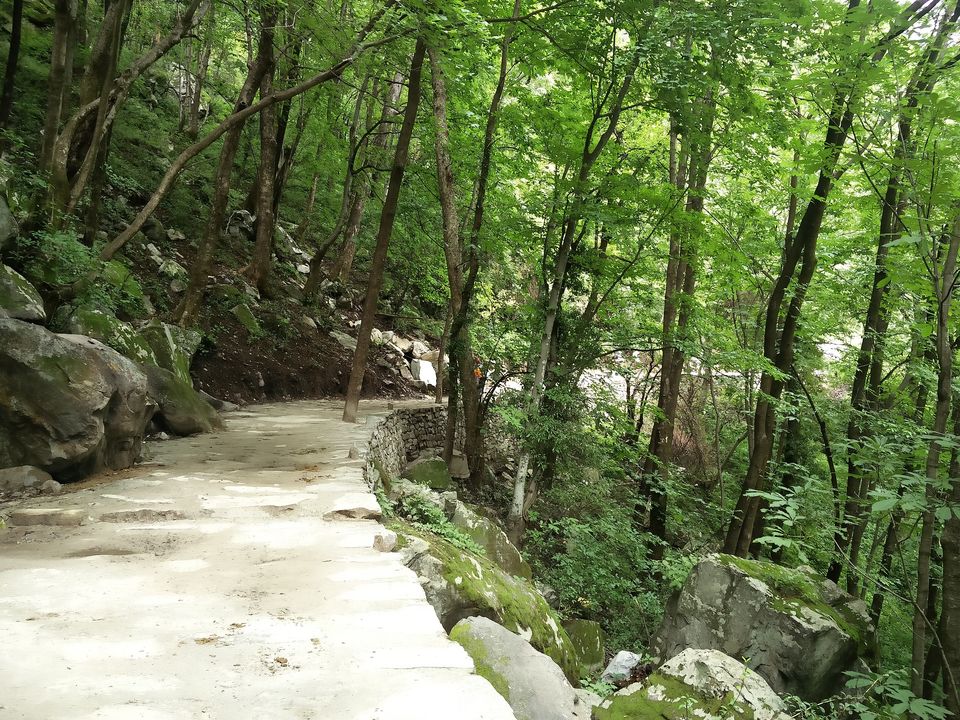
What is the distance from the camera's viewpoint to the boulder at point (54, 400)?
431 cm

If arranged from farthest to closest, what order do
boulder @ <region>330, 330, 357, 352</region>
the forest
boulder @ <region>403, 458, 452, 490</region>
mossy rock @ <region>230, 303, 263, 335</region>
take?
boulder @ <region>330, 330, 357, 352</region>
mossy rock @ <region>230, 303, 263, 335</region>
boulder @ <region>403, 458, 452, 490</region>
the forest

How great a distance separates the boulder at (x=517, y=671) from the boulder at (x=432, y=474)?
5444 millimetres

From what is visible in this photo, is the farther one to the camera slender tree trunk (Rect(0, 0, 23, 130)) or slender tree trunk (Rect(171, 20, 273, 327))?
slender tree trunk (Rect(171, 20, 273, 327))

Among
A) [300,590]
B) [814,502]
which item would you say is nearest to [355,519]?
[300,590]

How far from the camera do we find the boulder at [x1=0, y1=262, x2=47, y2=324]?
4.79 m

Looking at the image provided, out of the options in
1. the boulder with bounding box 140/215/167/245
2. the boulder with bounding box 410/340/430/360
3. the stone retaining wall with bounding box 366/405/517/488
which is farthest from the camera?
the boulder with bounding box 410/340/430/360

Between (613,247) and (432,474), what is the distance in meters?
6.56

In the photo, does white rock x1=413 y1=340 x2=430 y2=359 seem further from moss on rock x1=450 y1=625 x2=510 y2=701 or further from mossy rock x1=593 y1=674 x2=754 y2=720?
moss on rock x1=450 y1=625 x2=510 y2=701

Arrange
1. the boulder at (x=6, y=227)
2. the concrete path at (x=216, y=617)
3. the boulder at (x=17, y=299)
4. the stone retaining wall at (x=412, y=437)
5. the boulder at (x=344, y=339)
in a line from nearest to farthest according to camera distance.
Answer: the concrete path at (x=216, y=617), the boulder at (x=17, y=299), the boulder at (x=6, y=227), the stone retaining wall at (x=412, y=437), the boulder at (x=344, y=339)

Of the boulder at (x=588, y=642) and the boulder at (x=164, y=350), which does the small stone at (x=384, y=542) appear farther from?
the boulder at (x=164, y=350)

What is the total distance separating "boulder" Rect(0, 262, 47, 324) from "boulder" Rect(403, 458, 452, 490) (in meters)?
5.47

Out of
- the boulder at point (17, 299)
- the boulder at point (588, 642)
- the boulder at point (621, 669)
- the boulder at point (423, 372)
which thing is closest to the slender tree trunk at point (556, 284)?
the boulder at point (588, 642)

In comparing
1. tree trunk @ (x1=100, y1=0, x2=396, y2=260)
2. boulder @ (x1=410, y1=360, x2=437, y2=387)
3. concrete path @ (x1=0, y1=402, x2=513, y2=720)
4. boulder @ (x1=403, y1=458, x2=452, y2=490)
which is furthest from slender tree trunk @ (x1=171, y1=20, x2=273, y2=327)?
boulder @ (x1=410, y1=360, x2=437, y2=387)

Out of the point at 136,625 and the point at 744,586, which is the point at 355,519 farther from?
the point at 744,586
